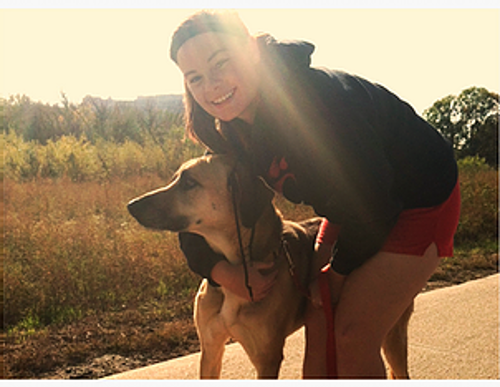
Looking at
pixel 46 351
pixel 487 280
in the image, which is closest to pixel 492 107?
pixel 487 280

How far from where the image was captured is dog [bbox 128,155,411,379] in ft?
6.58

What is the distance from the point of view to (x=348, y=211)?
169cm

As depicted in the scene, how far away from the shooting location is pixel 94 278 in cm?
462

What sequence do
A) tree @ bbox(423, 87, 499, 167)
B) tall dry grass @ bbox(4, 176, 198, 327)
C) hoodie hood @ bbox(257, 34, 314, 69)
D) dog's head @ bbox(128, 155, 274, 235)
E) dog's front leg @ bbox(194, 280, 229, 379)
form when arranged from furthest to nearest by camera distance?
tree @ bbox(423, 87, 499, 167) → tall dry grass @ bbox(4, 176, 198, 327) → dog's front leg @ bbox(194, 280, 229, 379) → dog's head @ bbox(128, 155, 274, 235) → hoodie hood @ bbox(257, 34, 314, 69)

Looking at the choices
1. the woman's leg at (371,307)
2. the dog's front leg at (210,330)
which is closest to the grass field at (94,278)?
the dog's front leg at (210,330)

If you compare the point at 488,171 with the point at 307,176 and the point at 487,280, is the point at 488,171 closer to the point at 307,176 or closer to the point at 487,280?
the point at 487,280

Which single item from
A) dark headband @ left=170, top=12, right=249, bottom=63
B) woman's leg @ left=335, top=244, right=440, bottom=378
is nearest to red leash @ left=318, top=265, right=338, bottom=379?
woman's leg @ left=335, top=244, right=440, bottom=378

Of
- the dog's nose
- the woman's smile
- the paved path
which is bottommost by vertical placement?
the paved path

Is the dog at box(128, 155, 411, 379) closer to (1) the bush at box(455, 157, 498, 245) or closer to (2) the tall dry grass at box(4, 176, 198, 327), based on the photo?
(2) the tall dry grass at box(4, 176, 198, 327)

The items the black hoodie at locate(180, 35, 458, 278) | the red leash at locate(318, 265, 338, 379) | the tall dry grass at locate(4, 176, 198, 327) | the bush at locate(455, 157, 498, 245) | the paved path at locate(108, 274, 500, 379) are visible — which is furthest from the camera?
the bush at locate(455, 157, 498, 245)

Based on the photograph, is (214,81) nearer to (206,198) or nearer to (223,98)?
(223,98)

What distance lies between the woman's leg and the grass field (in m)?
2.01

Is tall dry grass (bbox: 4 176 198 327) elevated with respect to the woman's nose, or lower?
lower
